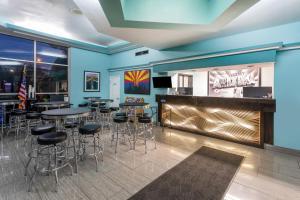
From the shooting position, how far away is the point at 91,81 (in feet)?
24.0

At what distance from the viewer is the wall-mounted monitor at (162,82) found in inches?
212

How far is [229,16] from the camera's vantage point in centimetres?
284

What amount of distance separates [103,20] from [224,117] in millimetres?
4007

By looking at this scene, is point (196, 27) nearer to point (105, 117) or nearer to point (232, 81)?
point (232, 81)

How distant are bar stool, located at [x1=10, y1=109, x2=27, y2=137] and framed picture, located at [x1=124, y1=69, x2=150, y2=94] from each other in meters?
3.84

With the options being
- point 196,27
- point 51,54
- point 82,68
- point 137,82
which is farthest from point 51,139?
point 82,68

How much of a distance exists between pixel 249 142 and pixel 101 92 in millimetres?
6611

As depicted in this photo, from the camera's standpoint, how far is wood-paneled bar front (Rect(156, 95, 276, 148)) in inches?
145

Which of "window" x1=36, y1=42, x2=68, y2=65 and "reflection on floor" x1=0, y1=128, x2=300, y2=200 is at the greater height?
"window" x1=36, y1=42, x2=68, y2=65

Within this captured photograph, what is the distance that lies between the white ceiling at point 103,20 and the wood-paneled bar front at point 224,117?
70.4 inches

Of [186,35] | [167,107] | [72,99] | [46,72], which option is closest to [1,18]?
[46,72]

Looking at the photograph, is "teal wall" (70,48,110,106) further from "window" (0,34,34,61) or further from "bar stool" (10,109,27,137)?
"bar stool" (10,109,27,137)

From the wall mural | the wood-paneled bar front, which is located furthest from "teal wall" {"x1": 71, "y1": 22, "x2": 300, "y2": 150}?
the wall mural

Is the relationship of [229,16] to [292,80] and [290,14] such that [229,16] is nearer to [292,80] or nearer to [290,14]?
[290,14]
